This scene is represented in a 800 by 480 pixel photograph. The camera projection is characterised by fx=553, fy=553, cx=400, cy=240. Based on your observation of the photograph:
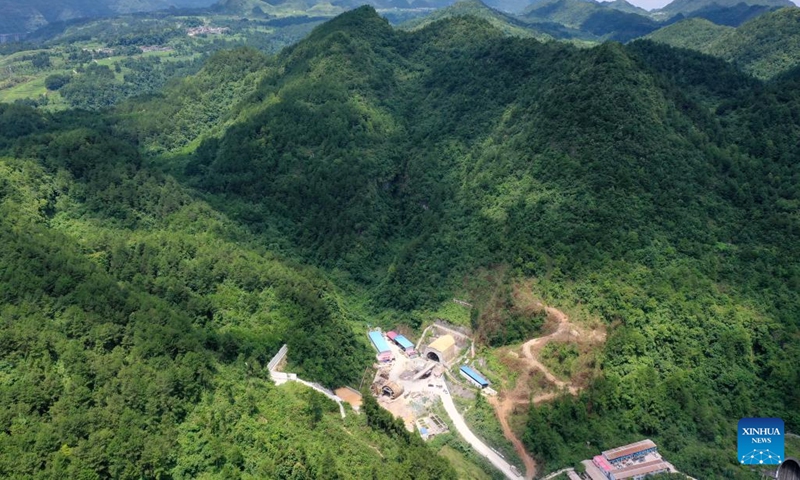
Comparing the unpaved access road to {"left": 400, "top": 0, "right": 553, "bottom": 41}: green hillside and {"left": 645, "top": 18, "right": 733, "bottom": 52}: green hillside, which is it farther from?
{"left": 400, "top": 0, "right": 553, "bottom": 41}: green hillside

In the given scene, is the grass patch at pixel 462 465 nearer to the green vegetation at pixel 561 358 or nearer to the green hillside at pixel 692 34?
the green vegetation at pixel 561 358

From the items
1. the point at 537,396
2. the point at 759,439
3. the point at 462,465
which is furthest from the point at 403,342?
the point at 759,439

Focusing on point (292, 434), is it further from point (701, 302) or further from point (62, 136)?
point (62, 136)

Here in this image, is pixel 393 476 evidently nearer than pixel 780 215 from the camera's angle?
Yes

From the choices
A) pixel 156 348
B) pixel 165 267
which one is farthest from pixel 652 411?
pixel 165 267

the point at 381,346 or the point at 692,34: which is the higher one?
the point at 692,34

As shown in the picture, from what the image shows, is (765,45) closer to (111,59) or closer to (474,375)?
(474,375)
